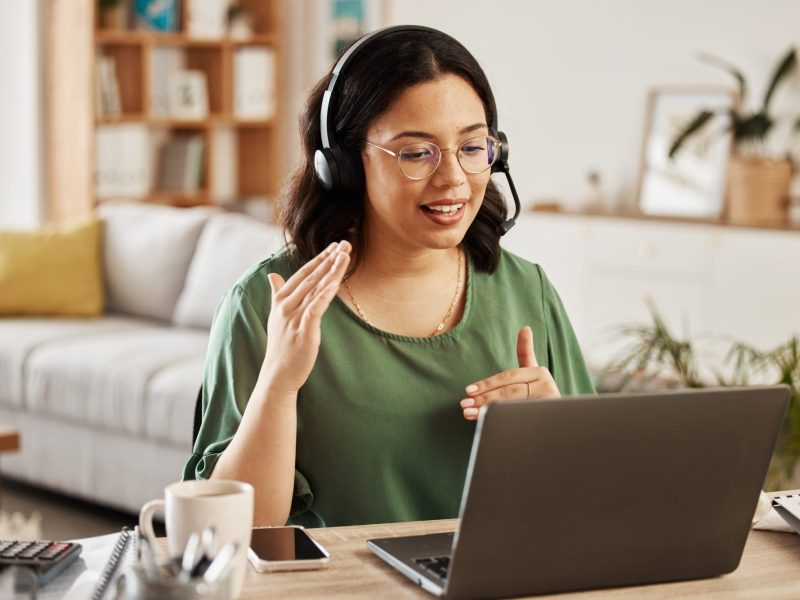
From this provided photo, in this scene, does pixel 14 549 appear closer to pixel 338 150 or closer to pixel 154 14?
pixel 338 150

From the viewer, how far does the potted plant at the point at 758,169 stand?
476cm

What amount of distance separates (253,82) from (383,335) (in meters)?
4.65

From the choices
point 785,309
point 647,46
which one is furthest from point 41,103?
point 785,309

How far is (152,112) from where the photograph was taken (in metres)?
5.75

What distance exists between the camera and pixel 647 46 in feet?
17.5

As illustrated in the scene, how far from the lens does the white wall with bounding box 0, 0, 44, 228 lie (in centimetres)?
548

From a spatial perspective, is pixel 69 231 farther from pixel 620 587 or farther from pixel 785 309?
pixel 620 587

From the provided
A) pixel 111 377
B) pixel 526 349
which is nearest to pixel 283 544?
pixel 526 349

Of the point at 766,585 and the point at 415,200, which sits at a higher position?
the point at 415,200

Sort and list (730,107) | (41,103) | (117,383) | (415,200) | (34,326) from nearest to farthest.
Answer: (415,200) → (117,383) → (34,326) → (730,107) → (41,103)

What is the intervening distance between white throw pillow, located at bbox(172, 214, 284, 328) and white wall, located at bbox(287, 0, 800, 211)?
128cm

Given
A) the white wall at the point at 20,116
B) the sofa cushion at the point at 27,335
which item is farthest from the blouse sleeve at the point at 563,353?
the white wall at the point at 20,116

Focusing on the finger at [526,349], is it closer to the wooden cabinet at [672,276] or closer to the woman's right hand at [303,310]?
the woman's right hand at [303,310]

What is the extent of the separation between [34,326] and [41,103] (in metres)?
1.72
